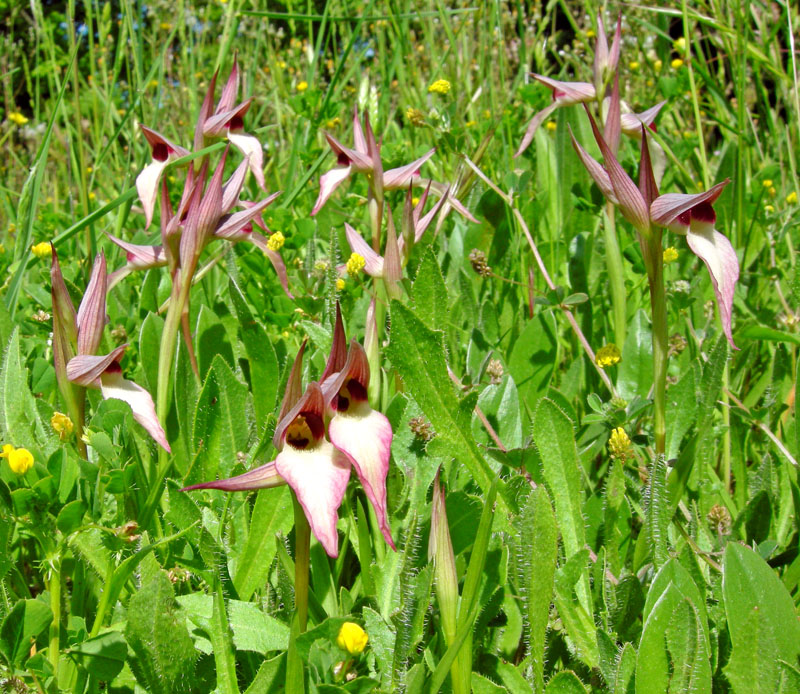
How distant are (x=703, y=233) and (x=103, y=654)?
108 cm

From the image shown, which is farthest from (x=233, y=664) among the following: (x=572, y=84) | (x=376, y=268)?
(x=572, y=84)

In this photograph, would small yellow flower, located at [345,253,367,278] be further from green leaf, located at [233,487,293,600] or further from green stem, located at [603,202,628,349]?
green stem, located at [603,202,628,349]

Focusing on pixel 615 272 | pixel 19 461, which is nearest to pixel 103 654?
pixel 19 461

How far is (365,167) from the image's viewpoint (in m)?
Answer: 1.78

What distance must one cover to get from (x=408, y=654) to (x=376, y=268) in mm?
788

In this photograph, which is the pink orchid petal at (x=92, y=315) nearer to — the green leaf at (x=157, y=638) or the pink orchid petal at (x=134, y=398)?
the pink orchid petal at (x=134, y=398)

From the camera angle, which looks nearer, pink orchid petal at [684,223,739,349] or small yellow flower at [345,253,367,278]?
pink orchid petal at [684,223,739,349]

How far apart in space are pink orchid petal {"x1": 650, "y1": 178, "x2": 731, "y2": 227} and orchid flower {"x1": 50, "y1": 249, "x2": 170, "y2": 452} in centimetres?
85

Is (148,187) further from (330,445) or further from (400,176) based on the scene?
(330,445)

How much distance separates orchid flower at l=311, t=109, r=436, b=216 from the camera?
1.75 metres

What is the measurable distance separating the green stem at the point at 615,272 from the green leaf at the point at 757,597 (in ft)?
Answer: 2.76

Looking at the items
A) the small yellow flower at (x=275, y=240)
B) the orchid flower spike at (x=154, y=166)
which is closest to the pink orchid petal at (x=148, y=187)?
the orchid flower spike at (x=154, y=166)

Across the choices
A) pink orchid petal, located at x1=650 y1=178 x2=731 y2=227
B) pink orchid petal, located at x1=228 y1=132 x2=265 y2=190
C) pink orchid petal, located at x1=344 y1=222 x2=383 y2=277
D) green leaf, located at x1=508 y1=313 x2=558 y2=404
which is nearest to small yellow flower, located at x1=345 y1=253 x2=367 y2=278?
pink orchid petal, located at x1=344 y1=222 x2=383 y2=277

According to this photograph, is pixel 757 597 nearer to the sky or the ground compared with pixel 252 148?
nearer to the ground
